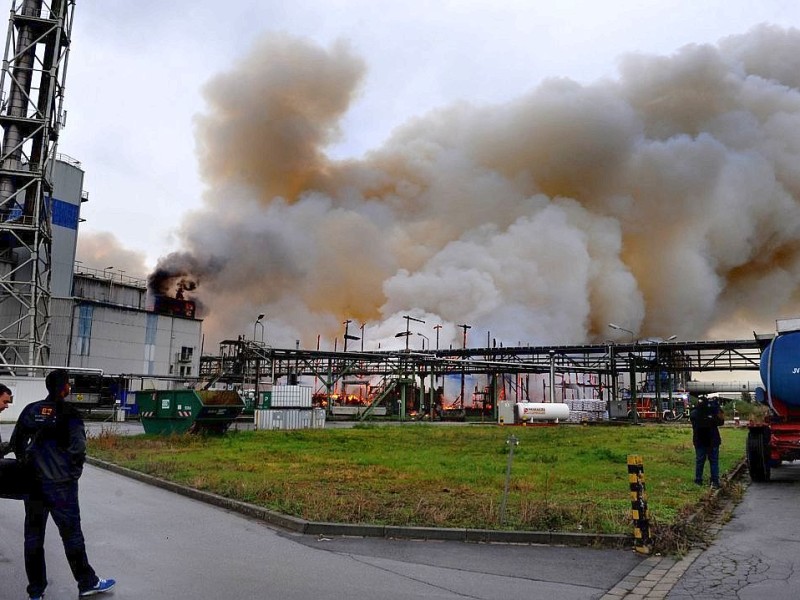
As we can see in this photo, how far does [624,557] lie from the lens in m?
7.27

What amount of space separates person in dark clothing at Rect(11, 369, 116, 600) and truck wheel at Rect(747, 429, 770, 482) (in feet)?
44.3

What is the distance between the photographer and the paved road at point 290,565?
5.79m

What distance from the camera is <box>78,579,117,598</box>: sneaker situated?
5441 mm

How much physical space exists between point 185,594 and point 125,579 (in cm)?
88

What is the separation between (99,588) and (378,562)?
275 cm

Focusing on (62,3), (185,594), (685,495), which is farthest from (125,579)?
(62,3)

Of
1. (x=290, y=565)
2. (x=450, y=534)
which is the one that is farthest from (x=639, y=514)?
(x=290, y=565)

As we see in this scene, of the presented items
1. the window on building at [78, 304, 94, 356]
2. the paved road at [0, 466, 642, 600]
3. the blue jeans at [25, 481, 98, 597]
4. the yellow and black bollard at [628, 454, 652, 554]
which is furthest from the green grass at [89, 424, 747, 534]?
the window on building at [78, 304, 94, 356]

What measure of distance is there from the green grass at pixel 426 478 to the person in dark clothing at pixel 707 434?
0.48 meters

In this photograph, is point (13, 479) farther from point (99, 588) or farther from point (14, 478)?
point (99, 588)

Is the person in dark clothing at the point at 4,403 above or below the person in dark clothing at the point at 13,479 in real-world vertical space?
above

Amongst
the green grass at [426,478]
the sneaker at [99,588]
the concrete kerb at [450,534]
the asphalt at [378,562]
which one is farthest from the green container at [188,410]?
the sneaker at [99,588]

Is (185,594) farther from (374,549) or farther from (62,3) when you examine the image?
(62,3)

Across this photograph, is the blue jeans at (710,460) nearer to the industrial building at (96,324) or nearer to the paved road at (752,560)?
the paved road at (752,560)
